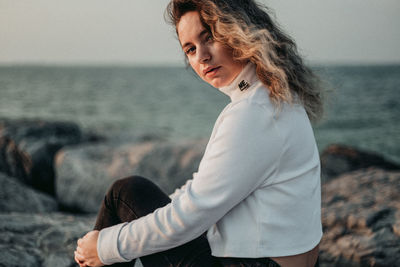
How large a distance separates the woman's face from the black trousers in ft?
1.92

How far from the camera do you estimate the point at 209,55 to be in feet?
5.39

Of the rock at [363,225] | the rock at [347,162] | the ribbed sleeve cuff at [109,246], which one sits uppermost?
the ribbed sleeve cuff at [109,246]

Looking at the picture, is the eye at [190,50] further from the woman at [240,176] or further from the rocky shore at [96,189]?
the rocky shore at [96,189]

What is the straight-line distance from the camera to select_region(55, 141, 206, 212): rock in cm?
433

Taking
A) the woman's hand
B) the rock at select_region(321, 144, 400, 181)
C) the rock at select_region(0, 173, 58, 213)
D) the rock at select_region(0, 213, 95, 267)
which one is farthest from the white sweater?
the rock at select_region(321, 144, 400, 181)

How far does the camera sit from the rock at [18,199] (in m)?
3.47

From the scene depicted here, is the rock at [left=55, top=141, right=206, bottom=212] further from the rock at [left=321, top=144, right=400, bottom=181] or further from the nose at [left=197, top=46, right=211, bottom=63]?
the nose at [left=197, top=46, right=211, bottom=63]

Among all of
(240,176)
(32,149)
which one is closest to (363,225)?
(240,176)

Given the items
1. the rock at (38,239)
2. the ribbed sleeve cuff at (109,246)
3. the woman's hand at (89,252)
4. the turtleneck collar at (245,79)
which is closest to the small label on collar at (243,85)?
the turtleneck collar at (245,79)

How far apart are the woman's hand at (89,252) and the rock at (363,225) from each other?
65.8 inches

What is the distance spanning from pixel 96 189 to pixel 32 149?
139 centimetres

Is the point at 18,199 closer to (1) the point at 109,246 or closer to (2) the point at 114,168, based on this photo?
(2) the point at 114,168

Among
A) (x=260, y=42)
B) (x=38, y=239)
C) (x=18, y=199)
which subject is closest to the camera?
(x=260, y=42)

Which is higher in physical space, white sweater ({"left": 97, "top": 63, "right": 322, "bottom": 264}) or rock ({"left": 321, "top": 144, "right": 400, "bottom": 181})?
white sweater ({"left": 97, "top": 63, "right": 322, "bottom": 264})
